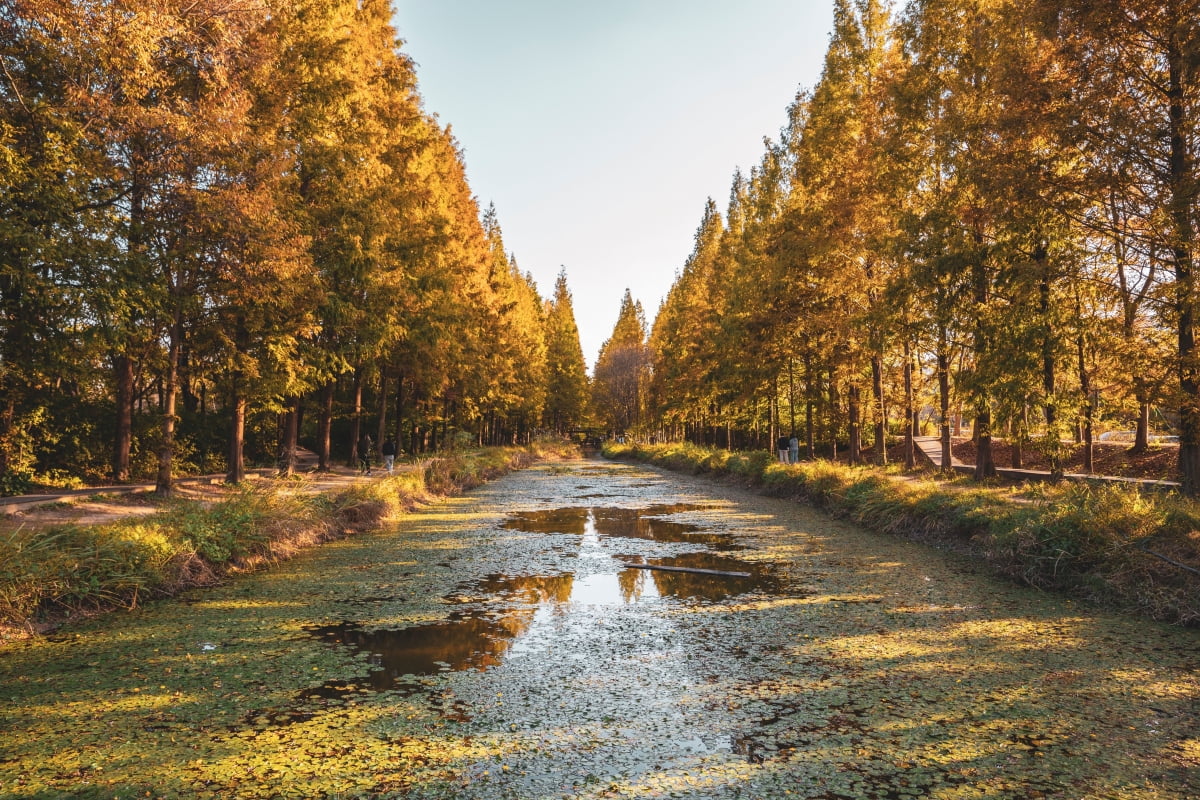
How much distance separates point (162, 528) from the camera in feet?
24.9

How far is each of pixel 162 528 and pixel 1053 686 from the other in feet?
28.7

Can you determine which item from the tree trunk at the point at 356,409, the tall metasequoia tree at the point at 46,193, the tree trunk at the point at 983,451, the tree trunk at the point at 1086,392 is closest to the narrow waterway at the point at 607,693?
the tree trunk at the point at 1086,392

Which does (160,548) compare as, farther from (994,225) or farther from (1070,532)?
(994,225)

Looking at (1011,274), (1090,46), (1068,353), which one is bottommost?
(1068,353)

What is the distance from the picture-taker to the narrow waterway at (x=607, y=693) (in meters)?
3.47

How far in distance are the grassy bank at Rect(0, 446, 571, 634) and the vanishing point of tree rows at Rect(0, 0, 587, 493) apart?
2.68 metres

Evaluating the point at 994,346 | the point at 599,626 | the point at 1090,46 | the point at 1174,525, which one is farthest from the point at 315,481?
the point at 1090,46

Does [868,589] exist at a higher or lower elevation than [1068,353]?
lower

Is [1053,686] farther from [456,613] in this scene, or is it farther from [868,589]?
[456,613]

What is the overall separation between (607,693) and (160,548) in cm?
550

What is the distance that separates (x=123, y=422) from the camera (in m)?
14.0

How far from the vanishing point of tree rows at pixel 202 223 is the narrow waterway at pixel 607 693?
512cm

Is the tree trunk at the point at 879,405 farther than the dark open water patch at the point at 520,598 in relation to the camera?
Yes

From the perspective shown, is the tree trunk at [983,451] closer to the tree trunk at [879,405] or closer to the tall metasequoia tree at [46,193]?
the tree trunk at [879,405]
